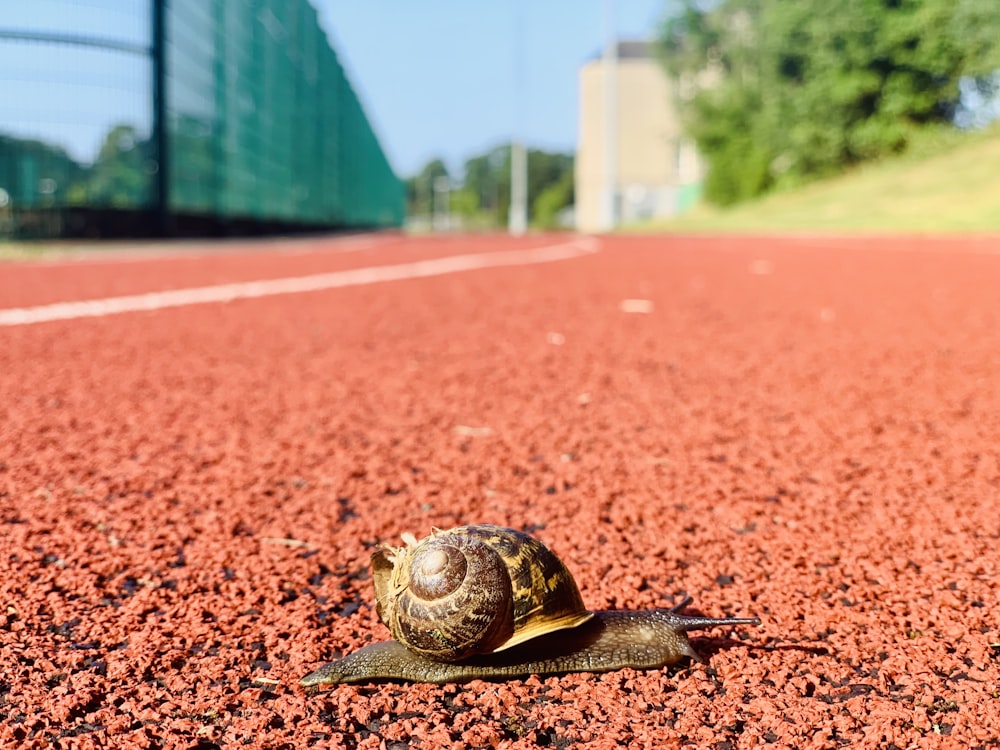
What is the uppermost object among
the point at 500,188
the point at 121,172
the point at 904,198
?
the point at 500,188

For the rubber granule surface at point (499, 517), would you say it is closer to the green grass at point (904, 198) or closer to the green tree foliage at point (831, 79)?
the green grass at point (904, 198)

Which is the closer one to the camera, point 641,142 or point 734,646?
point 734,646

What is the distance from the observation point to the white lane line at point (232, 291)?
5.31 m

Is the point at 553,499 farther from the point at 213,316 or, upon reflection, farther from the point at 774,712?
the point at 213,316

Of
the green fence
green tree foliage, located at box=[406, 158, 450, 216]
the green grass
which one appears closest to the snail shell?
the green fence

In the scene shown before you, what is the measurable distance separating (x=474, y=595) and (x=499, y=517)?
2.36ft

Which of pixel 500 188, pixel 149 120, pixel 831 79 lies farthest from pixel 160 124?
pixel 500 188

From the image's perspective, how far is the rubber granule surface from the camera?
1318mm

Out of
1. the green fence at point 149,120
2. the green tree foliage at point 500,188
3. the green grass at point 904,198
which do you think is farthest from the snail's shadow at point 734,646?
the green tree foliage at point 500,188

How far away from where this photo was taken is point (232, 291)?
6777 mm

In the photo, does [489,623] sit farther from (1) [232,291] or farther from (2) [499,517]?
(1) [232,291]

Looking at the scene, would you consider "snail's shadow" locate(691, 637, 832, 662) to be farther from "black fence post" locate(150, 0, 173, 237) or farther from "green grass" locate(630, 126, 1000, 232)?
"green grass" locate(630, 126, 1000, 232)

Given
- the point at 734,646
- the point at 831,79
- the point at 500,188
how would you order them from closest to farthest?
the point at 734,646, the point at 831,79, the point at 500,188

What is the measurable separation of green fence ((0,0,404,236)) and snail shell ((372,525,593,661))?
1393 cm
